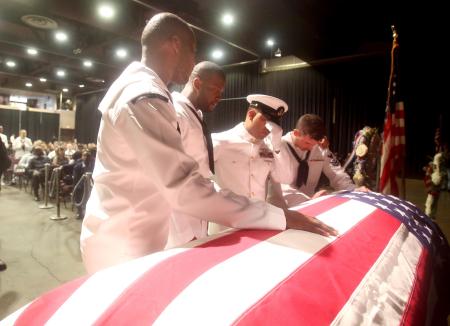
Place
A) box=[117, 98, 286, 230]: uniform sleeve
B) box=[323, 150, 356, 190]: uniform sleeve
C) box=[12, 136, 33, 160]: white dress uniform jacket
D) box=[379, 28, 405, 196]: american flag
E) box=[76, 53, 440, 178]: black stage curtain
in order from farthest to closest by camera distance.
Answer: box=[12, 136, 33, 160]: white dress uniform jacket → box=[76, 53, 440, 178]: black stage curtain → box=[379, 28, 405, 196]: american flag → box=[323, 150, 356, 190]: uniform sleeve → box=[117, 98, 286, 230]: uniform sleeve

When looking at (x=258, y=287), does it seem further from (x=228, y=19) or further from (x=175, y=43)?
(x=228, y=19)

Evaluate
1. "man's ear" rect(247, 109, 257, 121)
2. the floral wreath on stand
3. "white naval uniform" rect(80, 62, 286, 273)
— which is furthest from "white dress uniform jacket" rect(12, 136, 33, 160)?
"white naval uniform" rect(80, 62, 286, 273)

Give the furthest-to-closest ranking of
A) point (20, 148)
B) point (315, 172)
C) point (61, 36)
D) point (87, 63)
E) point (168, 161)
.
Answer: point (87, 63) < point (20, 148) < point (61, 36) < point (315, 172) < point (168, 161)

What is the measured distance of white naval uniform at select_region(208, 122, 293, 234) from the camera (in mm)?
2123

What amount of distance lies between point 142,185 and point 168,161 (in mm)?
196

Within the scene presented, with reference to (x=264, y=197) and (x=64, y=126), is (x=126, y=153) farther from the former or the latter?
(x=64, y=126)

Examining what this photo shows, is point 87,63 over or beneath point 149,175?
over

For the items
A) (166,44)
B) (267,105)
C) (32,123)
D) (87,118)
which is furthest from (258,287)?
(32,123)

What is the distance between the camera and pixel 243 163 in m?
2.13

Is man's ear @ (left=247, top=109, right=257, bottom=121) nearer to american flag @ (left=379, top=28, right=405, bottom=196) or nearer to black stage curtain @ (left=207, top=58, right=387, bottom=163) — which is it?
american flag @ (left=379, top=28, right=405, bottom=196)

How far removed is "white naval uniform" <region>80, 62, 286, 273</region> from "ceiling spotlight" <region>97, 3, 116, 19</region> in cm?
620

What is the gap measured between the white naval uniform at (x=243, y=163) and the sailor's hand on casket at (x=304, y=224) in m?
1.12

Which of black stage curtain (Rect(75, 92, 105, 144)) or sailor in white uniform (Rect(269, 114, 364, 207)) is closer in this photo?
sailor in white uniform (Rect(269, 114, 364, 207))

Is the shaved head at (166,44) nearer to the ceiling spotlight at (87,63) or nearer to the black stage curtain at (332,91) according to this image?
the black stage curtain at (332,91)
